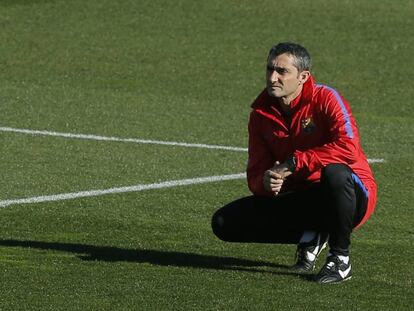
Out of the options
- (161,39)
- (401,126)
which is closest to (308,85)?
(401,126)

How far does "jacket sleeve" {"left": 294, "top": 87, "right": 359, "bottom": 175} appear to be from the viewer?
8711 millimetres

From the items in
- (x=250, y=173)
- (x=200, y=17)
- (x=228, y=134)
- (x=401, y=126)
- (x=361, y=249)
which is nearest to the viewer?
(x=250, y=173)

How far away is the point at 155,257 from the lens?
371 inches

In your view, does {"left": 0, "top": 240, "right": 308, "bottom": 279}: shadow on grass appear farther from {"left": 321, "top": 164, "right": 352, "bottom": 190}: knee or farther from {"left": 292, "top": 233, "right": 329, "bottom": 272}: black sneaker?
{"left": 321, "top": 164, "right": 352, "bottom": 190}: knee

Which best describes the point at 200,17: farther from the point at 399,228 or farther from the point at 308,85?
the point at 308,85

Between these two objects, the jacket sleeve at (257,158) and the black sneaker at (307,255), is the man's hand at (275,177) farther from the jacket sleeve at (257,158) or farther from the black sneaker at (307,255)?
the black sneaker at (307,255)

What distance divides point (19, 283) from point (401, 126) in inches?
341

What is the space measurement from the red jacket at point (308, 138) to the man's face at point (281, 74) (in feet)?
0.47

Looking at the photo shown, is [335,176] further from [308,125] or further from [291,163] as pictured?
[308,125]

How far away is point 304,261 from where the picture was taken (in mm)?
9078

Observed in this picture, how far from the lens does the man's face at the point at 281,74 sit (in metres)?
8.80

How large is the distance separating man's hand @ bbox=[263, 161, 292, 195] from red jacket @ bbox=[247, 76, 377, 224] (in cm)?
8

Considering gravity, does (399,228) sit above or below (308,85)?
below

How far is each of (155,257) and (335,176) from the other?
1.46 m
